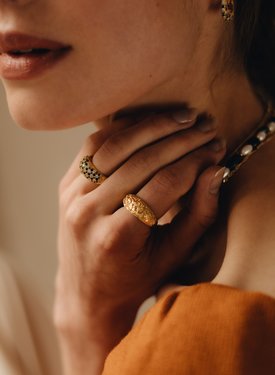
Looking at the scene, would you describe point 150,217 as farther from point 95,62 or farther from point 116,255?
point 95,62

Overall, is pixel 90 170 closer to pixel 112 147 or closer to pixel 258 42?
pixel 112 147

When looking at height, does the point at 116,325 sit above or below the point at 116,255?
below

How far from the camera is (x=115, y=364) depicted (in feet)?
2.14

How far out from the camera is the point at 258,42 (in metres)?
0.88

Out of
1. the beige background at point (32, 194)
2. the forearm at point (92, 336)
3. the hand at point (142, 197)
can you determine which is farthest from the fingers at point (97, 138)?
the beige background at point (32, 194)

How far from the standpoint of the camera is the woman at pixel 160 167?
61cm

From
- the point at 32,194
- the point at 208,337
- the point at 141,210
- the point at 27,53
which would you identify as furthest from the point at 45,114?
the point at 32,194

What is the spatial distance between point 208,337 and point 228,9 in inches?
16.1

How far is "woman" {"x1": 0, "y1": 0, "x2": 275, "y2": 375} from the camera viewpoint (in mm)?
613

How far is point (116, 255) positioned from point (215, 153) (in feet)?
0.62

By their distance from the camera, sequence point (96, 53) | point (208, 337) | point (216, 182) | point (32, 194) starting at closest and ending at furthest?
point (208, 337) → point (96, 53) → point (216, 182) → point (32, 194)

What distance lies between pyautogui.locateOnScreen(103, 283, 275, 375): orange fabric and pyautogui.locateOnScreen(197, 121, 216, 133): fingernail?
0.86 feet

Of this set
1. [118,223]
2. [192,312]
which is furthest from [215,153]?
[192,312]

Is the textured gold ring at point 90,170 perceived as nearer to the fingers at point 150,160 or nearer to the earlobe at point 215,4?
the fingers at point 150,160
